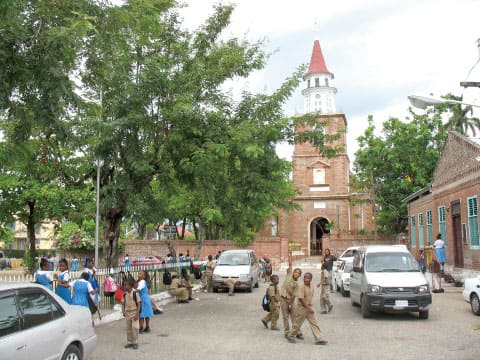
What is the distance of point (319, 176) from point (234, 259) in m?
31.8

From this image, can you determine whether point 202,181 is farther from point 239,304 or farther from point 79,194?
point 79,194

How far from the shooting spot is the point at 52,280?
12047 mm

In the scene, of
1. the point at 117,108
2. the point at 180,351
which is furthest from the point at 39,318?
the point at 117,108

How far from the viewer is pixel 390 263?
43.2 ft

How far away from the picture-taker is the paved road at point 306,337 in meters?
8.74

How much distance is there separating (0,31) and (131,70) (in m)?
7.30

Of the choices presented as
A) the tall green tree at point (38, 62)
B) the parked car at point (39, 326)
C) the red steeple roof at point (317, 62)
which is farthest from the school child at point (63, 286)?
the red steeple roof at point (317, 62)

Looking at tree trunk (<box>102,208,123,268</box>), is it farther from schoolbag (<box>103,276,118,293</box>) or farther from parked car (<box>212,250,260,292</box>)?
parked car (<box>212,250,260,292</box>)

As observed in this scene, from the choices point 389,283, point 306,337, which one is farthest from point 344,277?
point 306,337

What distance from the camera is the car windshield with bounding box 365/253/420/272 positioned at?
511 inches

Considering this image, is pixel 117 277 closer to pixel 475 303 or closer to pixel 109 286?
pixel 109 286

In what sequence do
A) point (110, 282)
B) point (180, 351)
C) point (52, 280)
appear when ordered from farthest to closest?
point (110, 282) → point (52, 280) → point (180, 351)

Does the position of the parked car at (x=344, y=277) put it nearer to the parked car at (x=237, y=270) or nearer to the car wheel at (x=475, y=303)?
the parked car at (x=237, y=270)

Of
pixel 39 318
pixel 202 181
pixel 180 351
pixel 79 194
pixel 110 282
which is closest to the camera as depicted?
pixel 39 318
